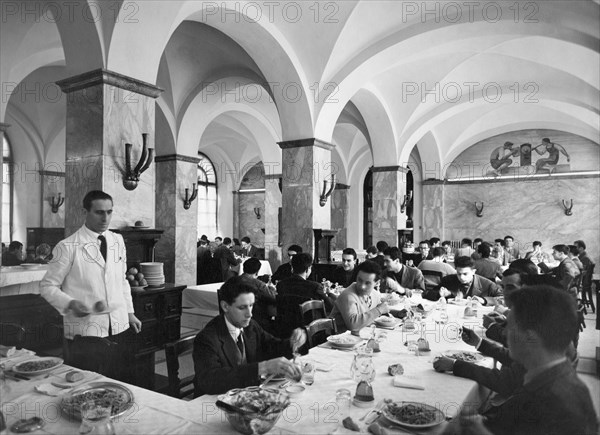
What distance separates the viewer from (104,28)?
527 cm

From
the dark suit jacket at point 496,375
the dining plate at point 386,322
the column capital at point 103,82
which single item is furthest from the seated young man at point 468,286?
the column capital at point 103,82


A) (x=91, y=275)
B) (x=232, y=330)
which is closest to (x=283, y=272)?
(x=91, y=275)

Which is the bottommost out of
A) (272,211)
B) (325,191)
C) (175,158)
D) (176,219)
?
(176,219)

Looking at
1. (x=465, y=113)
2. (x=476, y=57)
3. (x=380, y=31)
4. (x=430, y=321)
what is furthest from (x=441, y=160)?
(x=430, y=321)

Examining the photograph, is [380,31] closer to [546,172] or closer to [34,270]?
[34,270]

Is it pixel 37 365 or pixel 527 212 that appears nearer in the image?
pixel 37 365

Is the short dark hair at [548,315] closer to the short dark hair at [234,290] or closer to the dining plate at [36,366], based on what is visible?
the short dark hair at [234,290]

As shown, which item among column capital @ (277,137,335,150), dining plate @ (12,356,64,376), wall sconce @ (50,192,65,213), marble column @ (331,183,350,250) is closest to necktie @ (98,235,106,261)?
dining plate @ (12,356,64,376)

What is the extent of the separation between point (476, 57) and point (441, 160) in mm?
6650

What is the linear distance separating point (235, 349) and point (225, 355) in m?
0.10

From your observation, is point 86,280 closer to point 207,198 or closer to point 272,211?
point 272,211

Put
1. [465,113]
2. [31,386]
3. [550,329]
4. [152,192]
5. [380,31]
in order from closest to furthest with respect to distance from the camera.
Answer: [550,329] < [31,386] < [152,192] < [380,31] < [465,113]

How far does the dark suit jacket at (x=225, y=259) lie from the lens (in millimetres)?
10773

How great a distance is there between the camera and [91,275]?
3.47 m
